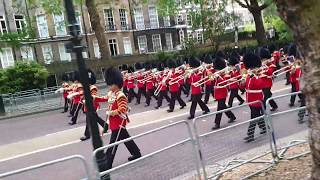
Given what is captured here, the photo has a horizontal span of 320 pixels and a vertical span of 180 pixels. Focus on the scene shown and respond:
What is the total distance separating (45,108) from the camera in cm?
2030

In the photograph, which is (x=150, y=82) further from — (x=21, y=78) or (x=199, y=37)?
(x=199, y=37)

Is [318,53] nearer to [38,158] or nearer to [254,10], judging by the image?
[38,158]

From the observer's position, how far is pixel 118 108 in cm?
750

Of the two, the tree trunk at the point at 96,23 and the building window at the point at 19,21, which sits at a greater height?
the building window at the point at 19,21

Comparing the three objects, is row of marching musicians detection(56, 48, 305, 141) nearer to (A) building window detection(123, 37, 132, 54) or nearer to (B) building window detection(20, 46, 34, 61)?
(B) building window detection(20, 46, 34, 61)

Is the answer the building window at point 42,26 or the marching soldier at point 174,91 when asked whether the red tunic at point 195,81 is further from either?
the building window at point 42,26

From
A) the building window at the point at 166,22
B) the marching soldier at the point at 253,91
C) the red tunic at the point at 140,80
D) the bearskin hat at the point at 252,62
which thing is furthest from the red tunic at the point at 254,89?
the building window at the point at 166,22

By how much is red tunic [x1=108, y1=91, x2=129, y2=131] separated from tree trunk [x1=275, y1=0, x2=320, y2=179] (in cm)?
368

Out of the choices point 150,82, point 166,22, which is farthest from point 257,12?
point 166,22

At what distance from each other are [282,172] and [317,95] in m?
1.70

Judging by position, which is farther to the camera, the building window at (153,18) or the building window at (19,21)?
the building window at (153,18)

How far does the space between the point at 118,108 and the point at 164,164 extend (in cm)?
242

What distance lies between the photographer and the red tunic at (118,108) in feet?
24.5

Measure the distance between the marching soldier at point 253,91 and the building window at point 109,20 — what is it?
3416cm
